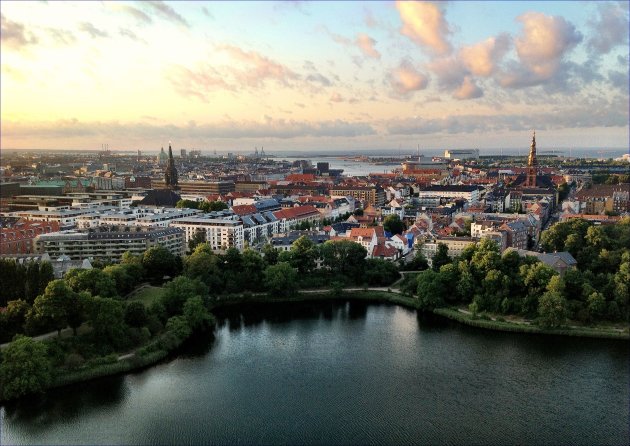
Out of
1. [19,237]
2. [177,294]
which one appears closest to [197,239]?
[19,237]

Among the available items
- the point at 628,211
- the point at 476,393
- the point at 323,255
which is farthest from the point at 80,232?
the point at 628,211

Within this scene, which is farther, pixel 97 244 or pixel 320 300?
pixel 97 244

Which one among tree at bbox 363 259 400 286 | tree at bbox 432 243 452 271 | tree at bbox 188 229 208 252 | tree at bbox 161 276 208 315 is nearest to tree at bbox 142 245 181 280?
tree at bbox 161 276 208 315

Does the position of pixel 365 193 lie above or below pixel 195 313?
above

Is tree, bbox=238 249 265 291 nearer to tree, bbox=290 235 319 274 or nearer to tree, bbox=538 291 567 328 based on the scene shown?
tree, bbox=290 235 319 274

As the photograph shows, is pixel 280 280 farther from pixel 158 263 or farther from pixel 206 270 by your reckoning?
pixel 158 263

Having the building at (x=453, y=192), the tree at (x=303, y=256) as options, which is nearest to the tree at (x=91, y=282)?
the tree at (x=303, y=256)

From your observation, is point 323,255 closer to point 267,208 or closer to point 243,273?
point 243,273

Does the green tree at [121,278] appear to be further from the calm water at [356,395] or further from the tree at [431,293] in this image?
the tree at [431,293]

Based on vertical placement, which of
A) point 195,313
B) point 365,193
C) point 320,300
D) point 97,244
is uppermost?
point 365,193
